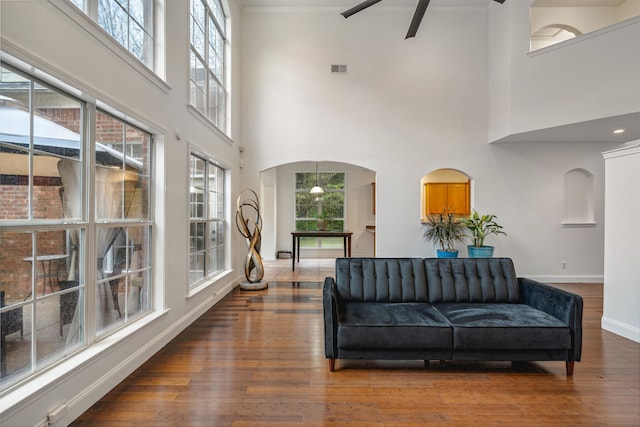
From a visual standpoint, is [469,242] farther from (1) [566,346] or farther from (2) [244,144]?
(2) [244,144]

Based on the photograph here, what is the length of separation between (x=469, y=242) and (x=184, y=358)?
5.15 metres

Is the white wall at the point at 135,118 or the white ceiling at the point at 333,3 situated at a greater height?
the white ceiling at the point at 333,3

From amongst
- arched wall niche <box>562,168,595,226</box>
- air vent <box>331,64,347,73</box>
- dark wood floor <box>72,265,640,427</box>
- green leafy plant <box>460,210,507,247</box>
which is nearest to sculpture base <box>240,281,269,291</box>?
dark wood floor <box>72,265,640,427</box>

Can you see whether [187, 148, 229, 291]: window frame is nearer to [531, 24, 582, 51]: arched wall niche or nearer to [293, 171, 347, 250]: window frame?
[293, 171, 347, 250]: window frame

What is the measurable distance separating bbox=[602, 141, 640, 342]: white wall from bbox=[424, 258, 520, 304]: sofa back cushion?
1298mm

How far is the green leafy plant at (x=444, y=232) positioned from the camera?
5488 mm

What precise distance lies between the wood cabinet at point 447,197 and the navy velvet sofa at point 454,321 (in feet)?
16.0

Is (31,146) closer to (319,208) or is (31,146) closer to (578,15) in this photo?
(319,208)

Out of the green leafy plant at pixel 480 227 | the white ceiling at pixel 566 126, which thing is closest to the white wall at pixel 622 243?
the white ceiling at pixel 566 126

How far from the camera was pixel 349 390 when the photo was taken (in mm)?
2150

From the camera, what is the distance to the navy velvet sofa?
2277 millimetres

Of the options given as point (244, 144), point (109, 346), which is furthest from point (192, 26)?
point (109, 346)

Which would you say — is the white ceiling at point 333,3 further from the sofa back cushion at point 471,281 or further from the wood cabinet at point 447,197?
the sofa back cushion at point 471,281

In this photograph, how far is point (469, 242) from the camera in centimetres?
571
